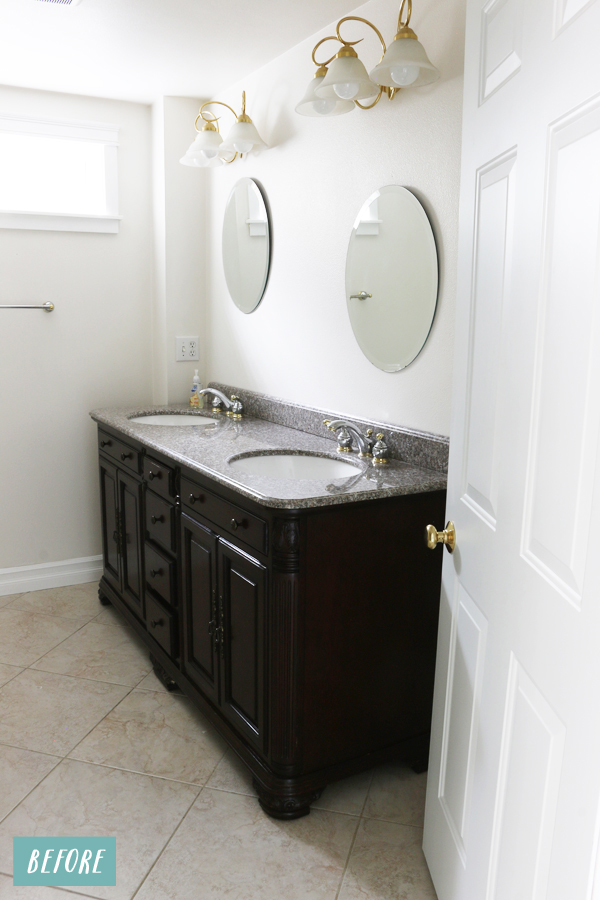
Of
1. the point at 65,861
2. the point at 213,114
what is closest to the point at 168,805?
the point at 65,861

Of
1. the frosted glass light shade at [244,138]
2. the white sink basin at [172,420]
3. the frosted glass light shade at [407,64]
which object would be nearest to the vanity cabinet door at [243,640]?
the white sink basin at [172,420]

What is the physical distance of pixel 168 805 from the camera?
6.24 ft

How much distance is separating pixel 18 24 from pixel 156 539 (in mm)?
1731

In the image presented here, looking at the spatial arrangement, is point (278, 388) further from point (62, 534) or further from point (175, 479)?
point (62, 534)

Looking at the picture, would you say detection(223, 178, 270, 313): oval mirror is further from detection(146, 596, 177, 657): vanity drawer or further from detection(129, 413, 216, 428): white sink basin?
detection(146, 596, 177, 657): vanity drawer

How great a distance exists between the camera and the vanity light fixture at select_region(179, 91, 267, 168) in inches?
103

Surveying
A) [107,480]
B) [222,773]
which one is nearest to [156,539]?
[107,480]

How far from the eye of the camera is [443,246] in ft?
6.30

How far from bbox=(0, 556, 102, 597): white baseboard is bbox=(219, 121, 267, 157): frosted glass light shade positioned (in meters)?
1.99

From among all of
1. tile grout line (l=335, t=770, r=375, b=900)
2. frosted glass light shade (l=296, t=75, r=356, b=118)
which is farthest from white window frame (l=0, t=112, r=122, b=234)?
tile grout line (l=335, t=770, r=375, b=900)

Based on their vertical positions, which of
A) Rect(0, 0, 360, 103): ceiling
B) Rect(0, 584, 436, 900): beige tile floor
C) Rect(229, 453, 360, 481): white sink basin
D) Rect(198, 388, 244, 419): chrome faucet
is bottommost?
Rect(0, 584, 436, 900): beige tile floor

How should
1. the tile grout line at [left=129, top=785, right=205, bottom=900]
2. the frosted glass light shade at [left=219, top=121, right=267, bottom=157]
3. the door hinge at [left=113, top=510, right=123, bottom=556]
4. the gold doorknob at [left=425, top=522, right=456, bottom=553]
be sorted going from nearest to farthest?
the gold doorknob at [left=425, top=522, right=456, bottom=553] < the tile grout line at [left=129, top=785, right=205, bottom=900] < the frosted glass light shade at [left=219, top=121, right=267, bottom=157] < the door hinge at [left=113, top=510, right=123, bottom=556]

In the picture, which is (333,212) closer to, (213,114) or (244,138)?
(244,138)

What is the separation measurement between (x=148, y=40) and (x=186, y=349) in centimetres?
128
